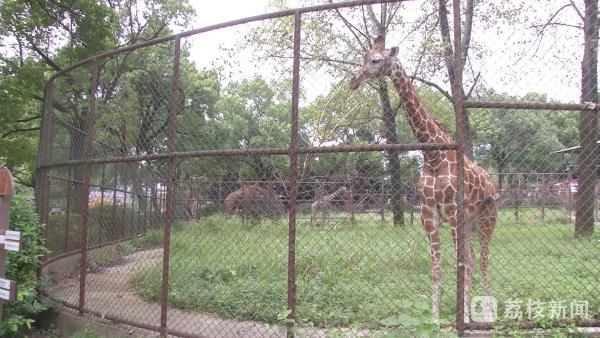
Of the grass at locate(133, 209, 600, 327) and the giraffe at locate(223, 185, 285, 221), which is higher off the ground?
the giraffe at locate(223, 185, 285, 221)

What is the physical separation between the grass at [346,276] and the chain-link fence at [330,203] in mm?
39

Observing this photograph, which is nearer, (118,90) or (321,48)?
(118,90)

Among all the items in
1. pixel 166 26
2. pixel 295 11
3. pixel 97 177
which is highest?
pixel 166 26

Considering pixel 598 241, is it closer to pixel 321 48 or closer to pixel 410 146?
pixel 410 146

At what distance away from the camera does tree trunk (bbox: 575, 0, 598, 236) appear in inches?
188

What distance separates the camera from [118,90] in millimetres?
8148

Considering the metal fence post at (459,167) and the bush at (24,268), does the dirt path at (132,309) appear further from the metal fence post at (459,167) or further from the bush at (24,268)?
the metal fence post at (459,167)

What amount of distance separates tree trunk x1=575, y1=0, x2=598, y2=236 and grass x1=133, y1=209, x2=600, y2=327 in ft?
1.05

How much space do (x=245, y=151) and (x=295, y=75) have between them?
0.79m

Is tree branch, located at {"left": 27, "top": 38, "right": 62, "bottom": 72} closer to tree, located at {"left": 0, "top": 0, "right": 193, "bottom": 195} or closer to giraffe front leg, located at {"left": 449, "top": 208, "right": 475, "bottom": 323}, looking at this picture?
tree, located at {"left": 0, "top": 0, "right": 193, "bottom": 195}

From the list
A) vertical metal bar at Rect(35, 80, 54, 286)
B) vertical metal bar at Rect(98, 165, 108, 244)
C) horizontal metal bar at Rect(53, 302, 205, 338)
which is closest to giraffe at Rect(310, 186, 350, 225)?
horizontal metal bar at Rect(53, 302, 205, 338)

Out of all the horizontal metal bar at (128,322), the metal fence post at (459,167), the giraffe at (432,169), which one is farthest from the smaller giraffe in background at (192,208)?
the metal fence post at (459,167)

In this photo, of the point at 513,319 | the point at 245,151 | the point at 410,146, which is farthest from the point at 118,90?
the point at 513,319

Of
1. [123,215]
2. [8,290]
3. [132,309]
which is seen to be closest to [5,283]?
[8,290]
